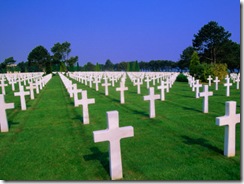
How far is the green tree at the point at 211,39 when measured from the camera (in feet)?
122

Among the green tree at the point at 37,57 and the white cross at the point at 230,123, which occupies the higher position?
the green tree at the point at 37,57

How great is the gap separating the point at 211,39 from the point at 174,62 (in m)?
47.3

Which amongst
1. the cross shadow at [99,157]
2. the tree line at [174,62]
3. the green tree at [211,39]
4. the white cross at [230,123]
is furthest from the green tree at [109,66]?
the white cross at [230,123]

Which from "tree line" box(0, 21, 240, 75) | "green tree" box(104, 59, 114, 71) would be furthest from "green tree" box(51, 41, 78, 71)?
"green tree" box(104, 59, 114, 71)

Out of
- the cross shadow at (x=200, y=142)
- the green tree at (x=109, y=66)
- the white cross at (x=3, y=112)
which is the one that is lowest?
the cross shadow at (x=200, y=142)

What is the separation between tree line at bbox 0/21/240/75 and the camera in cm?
3747

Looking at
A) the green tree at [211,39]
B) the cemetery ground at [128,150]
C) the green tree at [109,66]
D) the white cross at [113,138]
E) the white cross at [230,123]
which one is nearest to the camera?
the white cross at [113,138]

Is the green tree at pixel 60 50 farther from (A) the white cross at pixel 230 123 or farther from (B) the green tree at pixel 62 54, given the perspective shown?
(A) the white cross at pixel 230 123

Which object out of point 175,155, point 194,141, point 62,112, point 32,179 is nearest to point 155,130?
point 194,141

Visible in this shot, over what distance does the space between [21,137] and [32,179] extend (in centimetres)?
261

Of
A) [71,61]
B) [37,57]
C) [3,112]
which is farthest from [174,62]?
[3,112]

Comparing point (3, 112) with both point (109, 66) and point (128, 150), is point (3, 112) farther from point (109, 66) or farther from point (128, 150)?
point (109, 66)

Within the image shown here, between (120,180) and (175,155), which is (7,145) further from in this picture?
(175,155)

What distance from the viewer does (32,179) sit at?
394cm
